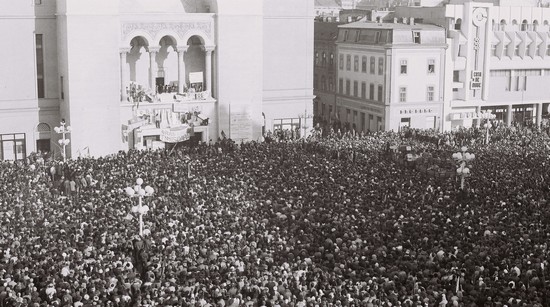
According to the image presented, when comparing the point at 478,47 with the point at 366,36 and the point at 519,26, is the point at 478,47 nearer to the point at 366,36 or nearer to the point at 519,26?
the point at 519,26

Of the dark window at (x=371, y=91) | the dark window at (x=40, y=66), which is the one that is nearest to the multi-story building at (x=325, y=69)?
the dark window at (x=371, y=91)

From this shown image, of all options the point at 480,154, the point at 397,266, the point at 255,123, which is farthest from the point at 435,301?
the point at 255,123

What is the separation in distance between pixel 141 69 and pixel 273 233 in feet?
85.3

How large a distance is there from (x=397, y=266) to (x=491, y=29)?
38.9 meters

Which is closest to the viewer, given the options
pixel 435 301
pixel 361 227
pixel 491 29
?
pixel 435 301

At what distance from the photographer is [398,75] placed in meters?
52.6

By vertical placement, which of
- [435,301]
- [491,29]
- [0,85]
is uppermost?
[491,29]

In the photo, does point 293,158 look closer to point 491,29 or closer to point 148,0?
point 148,0

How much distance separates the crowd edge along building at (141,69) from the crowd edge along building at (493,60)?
1111cm

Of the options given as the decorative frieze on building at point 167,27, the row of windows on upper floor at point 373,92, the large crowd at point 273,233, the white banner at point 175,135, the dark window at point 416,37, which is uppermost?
the decorative frieze on building at point 167,27

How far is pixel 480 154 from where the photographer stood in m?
39.5

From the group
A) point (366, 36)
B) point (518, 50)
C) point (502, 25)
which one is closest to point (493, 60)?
point (518, 50)

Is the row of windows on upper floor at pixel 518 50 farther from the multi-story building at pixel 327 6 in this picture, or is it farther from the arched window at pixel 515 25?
the multi-story building at pixel 327 6

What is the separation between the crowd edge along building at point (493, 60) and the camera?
55500 mm
